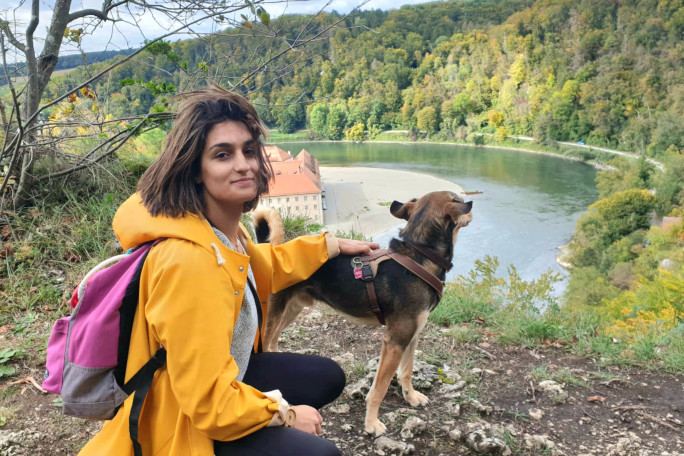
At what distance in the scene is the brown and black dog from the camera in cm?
302

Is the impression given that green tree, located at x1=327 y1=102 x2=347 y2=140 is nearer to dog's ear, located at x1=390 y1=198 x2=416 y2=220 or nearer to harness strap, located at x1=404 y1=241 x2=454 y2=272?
dog's ear, located at x1=390 y1=198 x2=416 y2=220

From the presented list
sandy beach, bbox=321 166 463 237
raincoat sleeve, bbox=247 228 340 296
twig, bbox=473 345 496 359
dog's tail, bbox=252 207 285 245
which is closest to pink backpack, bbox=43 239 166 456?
raincoat sleeve, bbox=247 228 340 296

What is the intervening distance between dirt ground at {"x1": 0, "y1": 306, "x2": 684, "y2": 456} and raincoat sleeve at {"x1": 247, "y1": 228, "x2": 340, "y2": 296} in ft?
3.73

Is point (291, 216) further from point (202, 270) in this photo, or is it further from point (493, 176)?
point (493, 176)

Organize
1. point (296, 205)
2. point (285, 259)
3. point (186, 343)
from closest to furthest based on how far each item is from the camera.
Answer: point (186, 343) → point (285, 259) → point (296, 205)

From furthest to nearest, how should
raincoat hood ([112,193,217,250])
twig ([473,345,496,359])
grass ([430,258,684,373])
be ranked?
twig ([473,345,496,359])
grass ([430,258,684,373])
raincoat hood ([112,193,217,250])

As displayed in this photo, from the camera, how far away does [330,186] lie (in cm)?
2747

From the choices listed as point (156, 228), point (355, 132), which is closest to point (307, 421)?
point (156, 228)

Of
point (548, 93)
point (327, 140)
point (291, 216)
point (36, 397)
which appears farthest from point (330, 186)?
point (548, 93)

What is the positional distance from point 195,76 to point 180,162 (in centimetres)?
314

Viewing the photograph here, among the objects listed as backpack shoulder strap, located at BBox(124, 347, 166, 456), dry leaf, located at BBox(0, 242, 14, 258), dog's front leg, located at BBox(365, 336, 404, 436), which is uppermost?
backpack shoulder strap, located at BBox(124, 347, 166, 456)

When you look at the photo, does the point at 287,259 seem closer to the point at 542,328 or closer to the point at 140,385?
the point at 140,385

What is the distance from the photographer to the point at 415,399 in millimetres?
3381

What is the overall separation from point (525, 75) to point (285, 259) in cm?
7394
